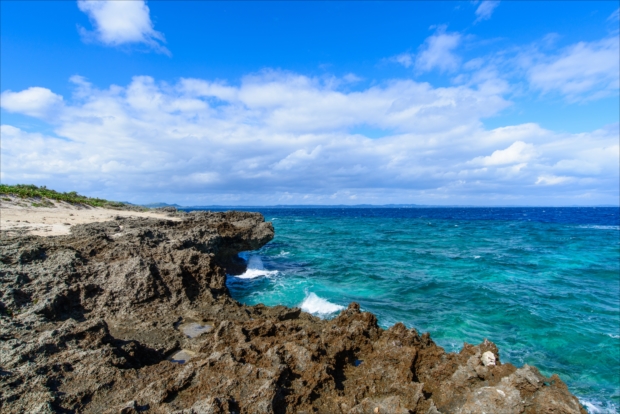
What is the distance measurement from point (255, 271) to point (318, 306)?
7933 mm

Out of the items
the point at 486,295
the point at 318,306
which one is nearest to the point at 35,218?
the point at 318,306

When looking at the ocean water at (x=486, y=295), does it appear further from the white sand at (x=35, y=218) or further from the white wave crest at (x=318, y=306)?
the white sand at (x=35, y=218)

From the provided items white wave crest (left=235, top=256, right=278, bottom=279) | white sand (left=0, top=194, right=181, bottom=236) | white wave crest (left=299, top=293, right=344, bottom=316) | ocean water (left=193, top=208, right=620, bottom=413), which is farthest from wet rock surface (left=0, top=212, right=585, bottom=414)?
white wave crest (left=235, top=256, right=278, bottom=279)

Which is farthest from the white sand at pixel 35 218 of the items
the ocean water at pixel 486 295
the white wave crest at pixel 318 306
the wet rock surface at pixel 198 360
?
the white wave crest at pixel 318 306

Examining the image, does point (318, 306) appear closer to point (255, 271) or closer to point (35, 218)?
point (255, 271)

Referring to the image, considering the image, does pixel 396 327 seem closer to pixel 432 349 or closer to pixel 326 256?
pixel 432 349

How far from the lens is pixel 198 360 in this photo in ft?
17.6

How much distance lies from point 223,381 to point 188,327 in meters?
3.42

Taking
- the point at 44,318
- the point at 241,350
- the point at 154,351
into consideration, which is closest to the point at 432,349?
the point at 241,350

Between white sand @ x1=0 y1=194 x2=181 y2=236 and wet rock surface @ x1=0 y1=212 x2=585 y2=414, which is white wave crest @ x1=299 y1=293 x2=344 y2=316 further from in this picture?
white sand @ x1=0 y1=194 x2=181 y2=236

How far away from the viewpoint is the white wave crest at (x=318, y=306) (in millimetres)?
13594

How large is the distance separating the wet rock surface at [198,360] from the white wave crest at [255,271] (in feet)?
36.4

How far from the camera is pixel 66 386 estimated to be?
15.1 feet

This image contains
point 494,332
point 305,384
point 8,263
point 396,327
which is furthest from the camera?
point 494,332
